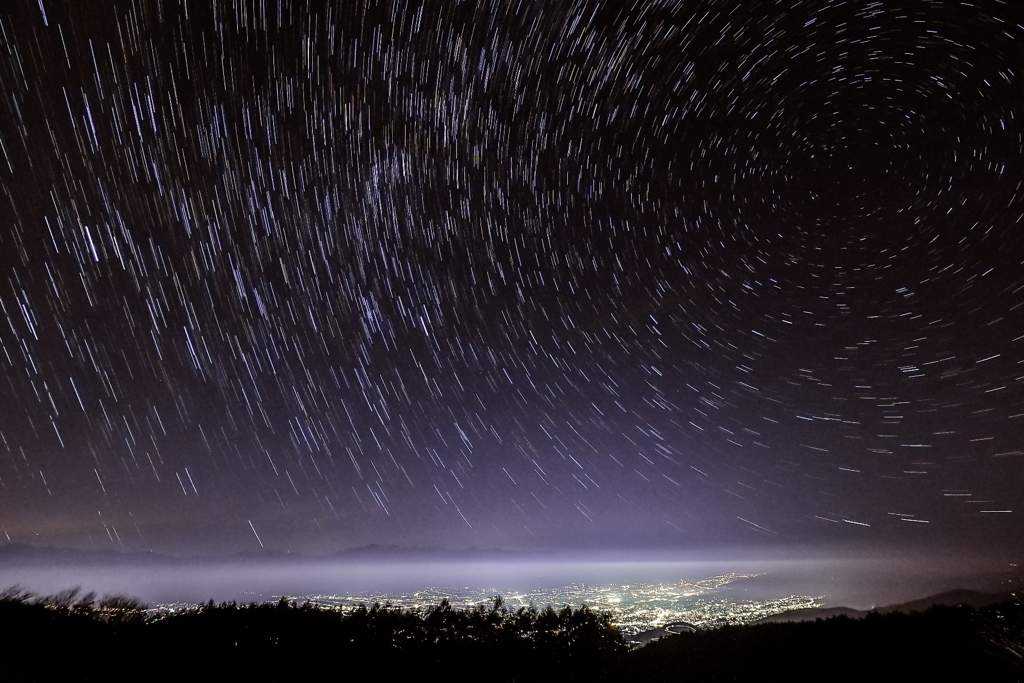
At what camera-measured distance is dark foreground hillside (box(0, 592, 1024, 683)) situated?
10469 millimetres

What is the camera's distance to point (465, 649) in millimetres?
13266

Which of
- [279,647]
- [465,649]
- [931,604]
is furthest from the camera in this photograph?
[931,604]

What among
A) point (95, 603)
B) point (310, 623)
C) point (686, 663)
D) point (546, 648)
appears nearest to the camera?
point (686, 663)

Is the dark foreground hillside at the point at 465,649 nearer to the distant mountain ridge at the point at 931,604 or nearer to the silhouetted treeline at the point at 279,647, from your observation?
the silhouetted treeline at the point at 279,647

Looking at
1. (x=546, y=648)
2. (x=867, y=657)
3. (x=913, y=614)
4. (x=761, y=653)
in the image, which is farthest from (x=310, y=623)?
(x=913, y=614)

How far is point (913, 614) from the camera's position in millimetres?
14797

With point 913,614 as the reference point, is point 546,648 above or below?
below

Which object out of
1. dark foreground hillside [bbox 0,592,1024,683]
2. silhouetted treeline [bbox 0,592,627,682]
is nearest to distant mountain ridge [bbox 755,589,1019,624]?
dark foreground hillside [bbox 0,592,1024,683]

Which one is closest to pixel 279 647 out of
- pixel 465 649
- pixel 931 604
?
pixel 465 649

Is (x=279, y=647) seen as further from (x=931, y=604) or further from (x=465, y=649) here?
(x=931, y=604)

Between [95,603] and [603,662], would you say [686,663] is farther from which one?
[95,603]

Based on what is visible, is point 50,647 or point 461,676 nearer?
point 50,647

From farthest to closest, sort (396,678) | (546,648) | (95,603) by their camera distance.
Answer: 1. (95,603)
2. (546,648)
3. (396,678)

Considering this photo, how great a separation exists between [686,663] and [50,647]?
13865 mm
